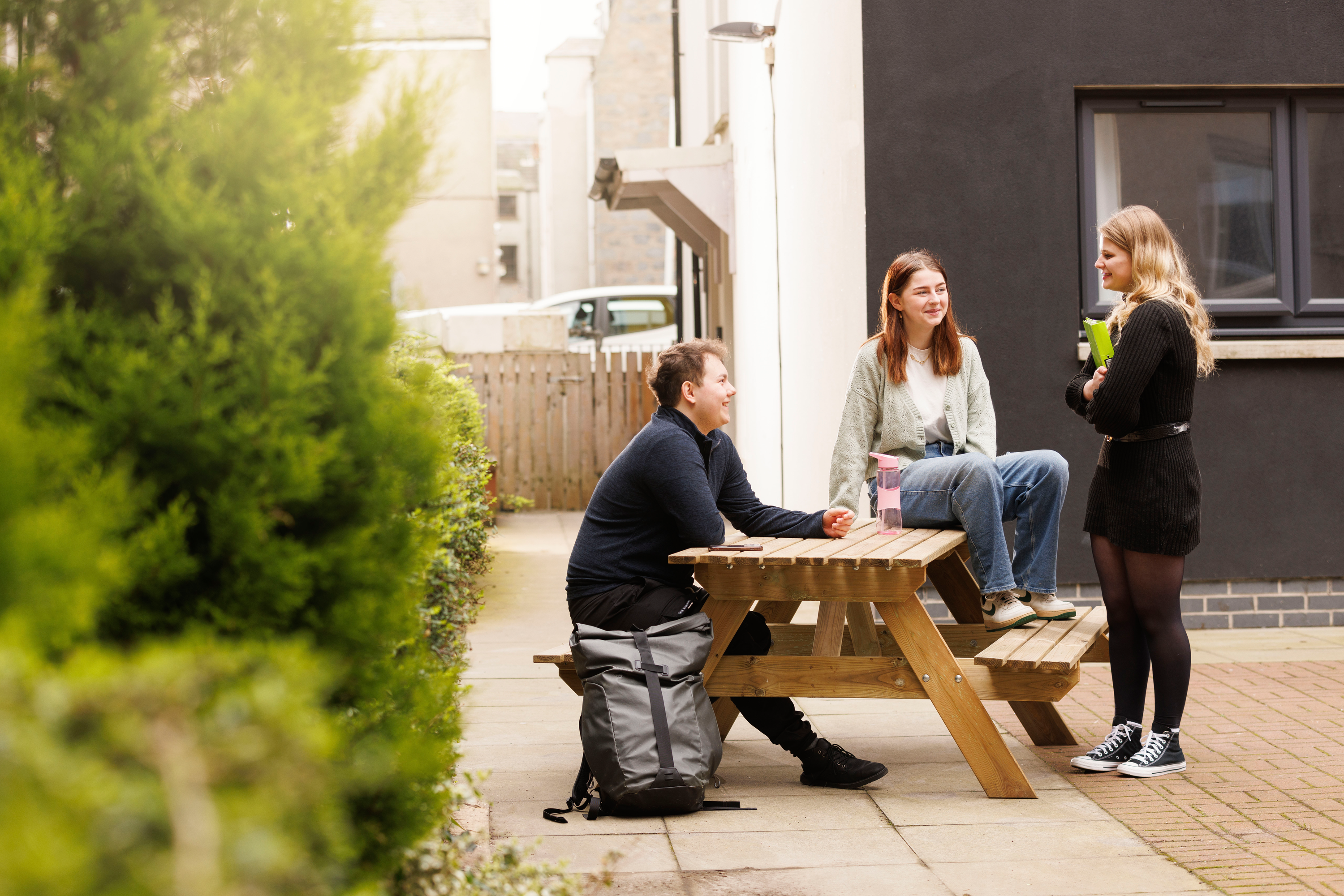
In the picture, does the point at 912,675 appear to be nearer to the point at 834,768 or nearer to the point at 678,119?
the point at 834,768

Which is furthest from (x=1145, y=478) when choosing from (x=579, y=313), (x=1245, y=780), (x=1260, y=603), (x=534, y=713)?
(x=579, y=313)

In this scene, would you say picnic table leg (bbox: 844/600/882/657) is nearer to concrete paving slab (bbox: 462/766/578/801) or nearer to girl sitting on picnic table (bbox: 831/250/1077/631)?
girl sitting on picnic table (bbox: 831/250/1077/631)

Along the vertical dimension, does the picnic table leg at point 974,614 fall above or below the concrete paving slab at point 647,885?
above

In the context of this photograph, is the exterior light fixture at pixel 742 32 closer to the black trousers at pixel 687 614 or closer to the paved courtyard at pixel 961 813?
the paved courtyard at pixel 961 813

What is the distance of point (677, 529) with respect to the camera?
14.3ft

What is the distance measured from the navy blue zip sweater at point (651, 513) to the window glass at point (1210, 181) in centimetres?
405

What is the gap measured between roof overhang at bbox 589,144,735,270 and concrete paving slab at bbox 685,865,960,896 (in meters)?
8.95

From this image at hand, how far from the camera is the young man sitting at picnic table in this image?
4270 mm

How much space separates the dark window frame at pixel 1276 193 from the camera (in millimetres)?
7344

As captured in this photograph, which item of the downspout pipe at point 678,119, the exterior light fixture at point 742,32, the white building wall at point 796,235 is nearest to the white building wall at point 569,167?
the downspout pipe at point 678,119

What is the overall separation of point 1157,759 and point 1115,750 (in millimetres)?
139

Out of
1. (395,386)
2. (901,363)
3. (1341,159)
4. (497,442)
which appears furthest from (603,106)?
(395,386)

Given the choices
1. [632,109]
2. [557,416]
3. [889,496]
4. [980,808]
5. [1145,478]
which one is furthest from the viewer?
[632,109]

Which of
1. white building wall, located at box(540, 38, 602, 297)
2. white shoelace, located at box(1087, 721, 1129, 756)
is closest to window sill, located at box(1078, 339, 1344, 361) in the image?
white shoelace, located at box(1087, 721, 1129, 756)
